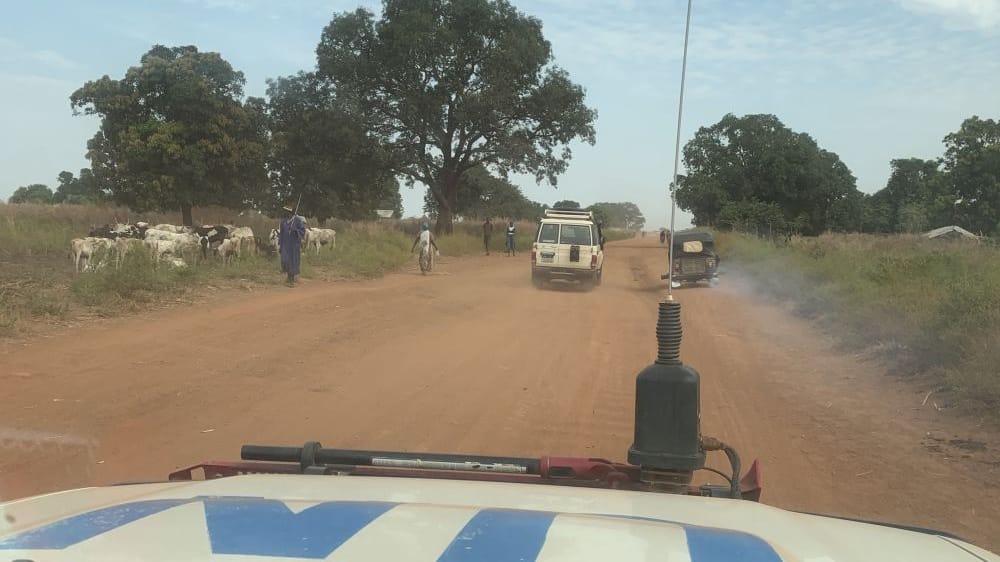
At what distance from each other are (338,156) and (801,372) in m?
32.3

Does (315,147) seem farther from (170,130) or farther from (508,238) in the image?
(508,238)

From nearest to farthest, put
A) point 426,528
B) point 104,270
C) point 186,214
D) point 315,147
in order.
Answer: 1. point 426,528
2. point 104,270
3. point 186,214
4. point 315,147

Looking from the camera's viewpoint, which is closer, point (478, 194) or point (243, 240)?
point (243, 240)

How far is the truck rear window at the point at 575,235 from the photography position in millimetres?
21469

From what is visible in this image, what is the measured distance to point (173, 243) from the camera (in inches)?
675

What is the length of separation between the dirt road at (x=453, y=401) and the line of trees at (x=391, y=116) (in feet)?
71.3

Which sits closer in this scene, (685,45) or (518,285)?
(685,45)

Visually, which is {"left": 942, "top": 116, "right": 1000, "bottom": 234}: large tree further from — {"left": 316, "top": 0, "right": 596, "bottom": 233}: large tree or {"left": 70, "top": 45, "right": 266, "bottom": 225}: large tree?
{"left": 70, "top": 45, "right": 266, "bottom": 225}: large tree

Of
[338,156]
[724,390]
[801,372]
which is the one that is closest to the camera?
[724,390]

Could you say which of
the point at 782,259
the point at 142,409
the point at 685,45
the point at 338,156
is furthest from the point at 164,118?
the point at 685,45

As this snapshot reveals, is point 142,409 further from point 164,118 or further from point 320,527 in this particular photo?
point 164,118

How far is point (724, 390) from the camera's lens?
8859mm

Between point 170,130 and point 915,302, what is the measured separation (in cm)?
2756

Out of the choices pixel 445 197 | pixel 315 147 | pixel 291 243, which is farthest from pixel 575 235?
pixel 445 197
